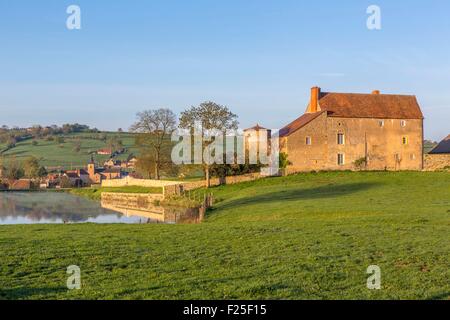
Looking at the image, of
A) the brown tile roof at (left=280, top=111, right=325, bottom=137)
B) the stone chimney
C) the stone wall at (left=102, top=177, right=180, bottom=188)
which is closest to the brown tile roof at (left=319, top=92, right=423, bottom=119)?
the stone chimney

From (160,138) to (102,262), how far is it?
55522 millimetres

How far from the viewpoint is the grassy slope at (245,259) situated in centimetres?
1063

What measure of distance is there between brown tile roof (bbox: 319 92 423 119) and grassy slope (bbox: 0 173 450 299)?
37365 millimetres

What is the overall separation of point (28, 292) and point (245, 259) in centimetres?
559

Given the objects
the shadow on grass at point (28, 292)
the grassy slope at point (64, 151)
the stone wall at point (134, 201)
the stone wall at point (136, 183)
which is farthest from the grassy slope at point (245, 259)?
the grassy slope at point (64, 151)

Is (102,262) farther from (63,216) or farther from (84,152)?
(84,152)

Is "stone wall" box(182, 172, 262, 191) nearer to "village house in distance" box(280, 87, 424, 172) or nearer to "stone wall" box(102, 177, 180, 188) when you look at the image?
"stone wall" box(102, 177, 180, 188)

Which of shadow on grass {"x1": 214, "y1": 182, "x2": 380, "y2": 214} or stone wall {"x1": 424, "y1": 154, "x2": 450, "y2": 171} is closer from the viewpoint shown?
shadow on grass {"x1": 214, "y1": 182, "x2": 380, "y2": 214}

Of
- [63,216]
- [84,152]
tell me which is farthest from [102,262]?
[84,152]

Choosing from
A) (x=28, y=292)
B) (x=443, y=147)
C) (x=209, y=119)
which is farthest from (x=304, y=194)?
(x=443, y=147)

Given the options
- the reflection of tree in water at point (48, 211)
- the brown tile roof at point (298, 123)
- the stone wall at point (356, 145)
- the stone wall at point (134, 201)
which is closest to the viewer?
the reflection of tree in water at point (48, 211)

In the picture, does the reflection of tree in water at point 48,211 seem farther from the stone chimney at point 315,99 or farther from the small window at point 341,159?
the stone chimney at point 315,99

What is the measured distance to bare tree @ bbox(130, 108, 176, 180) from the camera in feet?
225

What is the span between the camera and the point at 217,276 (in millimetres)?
11938
